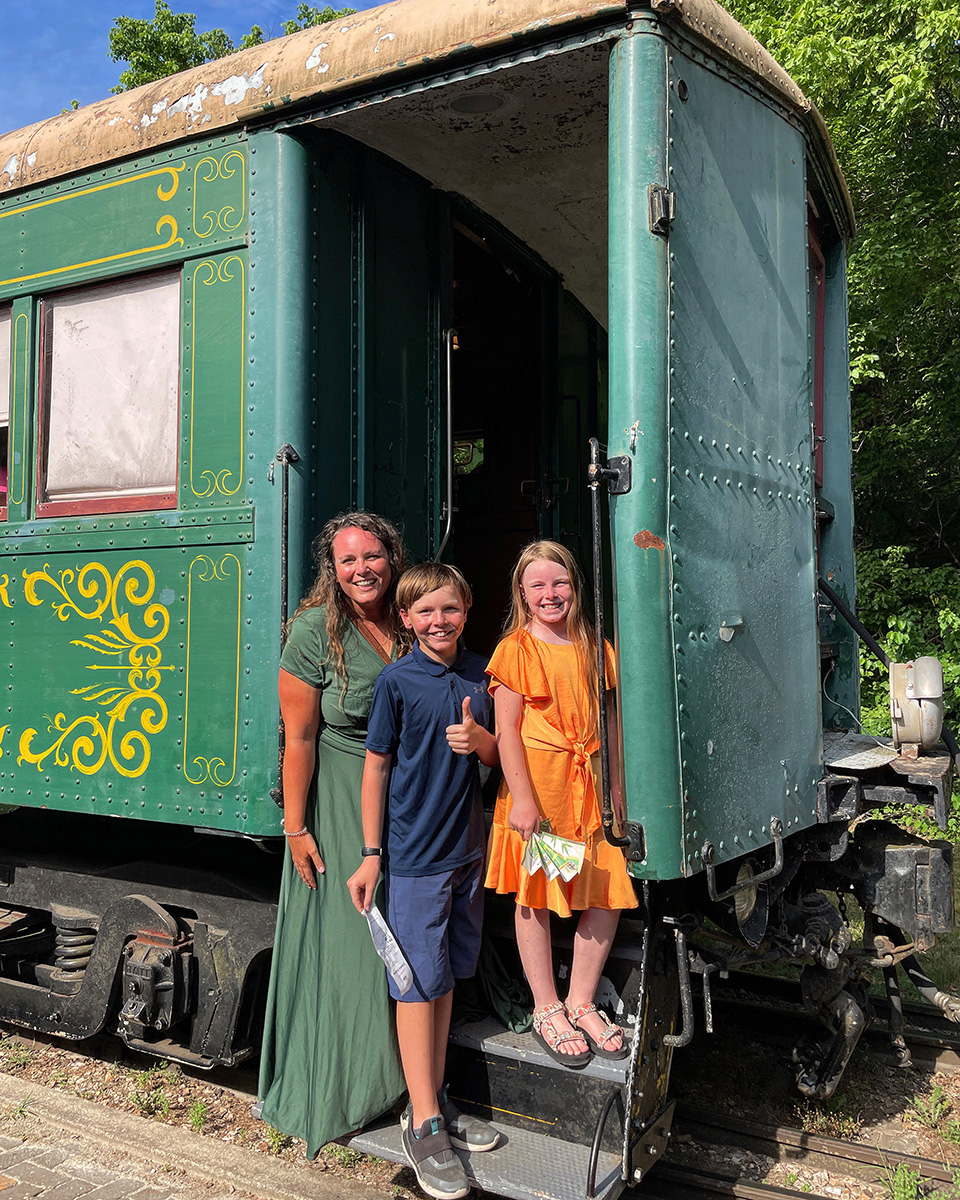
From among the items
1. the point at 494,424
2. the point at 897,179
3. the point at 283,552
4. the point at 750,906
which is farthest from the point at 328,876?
the point at 897,179

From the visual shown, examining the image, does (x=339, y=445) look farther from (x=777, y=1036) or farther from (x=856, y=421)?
(x=856, y=421)

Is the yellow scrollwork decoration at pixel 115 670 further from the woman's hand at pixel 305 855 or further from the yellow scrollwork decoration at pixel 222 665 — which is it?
the woman's hand at pixel 305 855

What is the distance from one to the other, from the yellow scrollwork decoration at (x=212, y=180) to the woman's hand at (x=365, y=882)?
2.09 m

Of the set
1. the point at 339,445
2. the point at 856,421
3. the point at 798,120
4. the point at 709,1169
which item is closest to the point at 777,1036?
the point at 709,1169

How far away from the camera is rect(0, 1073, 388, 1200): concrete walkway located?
2.90 meters

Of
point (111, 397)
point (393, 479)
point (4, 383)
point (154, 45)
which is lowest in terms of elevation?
point (393, 479)

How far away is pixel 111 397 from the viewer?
3445mm

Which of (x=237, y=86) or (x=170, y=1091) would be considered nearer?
(x=237, y=86)

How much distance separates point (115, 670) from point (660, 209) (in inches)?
90.8

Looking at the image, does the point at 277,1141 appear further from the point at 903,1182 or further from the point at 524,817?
the point at 903,1182

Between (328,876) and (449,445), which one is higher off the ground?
(449,445)

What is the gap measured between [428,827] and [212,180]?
2.25 m

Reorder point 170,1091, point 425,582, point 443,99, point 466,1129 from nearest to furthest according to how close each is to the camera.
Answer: point 466,1129
point 425,582
point 443,99
point 170,1091

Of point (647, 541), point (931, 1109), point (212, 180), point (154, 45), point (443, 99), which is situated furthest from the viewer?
point (154, 45)
